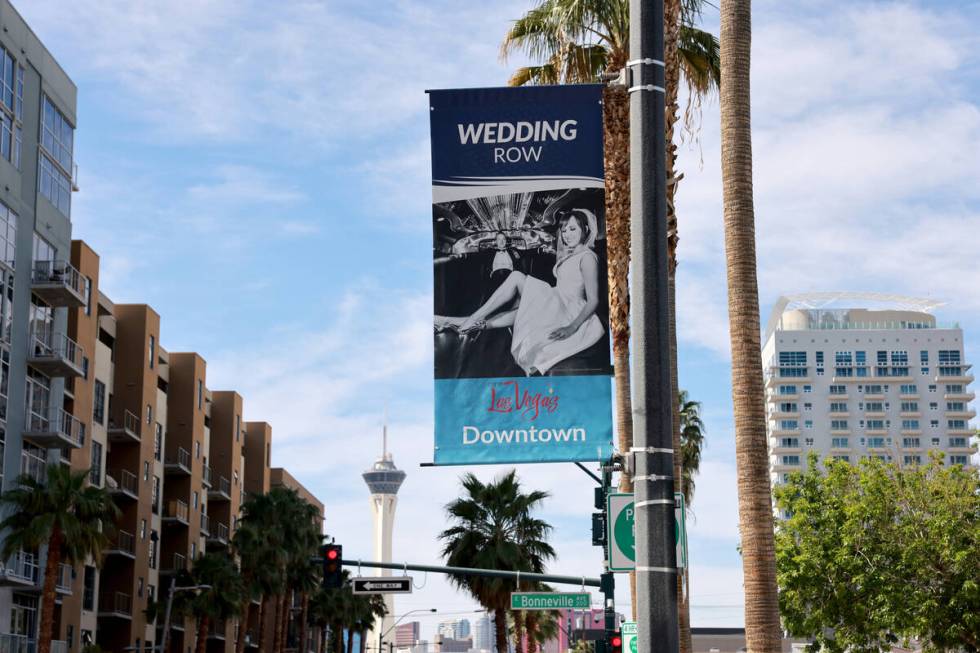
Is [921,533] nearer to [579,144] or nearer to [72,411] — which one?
[579,144]

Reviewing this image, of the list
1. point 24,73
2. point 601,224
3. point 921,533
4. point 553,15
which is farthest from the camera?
point 24,73

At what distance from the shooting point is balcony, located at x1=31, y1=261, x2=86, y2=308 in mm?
62000

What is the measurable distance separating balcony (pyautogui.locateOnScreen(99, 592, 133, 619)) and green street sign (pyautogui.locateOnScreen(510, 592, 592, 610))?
45.3 meters

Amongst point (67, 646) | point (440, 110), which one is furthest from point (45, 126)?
point (440, 110)

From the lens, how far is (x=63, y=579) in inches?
2638

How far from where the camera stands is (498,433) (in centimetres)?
1179

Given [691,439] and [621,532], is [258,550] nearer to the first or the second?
[691,439]

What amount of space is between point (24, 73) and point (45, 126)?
3.30 metres

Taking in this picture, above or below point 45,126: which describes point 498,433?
below

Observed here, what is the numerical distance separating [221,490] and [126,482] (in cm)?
2133

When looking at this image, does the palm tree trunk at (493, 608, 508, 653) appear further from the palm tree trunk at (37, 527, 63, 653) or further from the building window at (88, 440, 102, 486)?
the building window at (88, 440, 102, 486)

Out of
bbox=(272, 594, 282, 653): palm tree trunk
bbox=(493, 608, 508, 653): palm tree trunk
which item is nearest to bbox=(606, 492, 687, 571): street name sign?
bbox=(493, 608, 508, 653): palm tree trunk

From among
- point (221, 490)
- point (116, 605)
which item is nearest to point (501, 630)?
point (116, 605)

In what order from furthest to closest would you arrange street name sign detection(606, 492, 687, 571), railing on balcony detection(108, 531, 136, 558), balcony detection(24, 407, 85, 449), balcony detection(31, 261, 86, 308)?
railing on balcony detection(108, 531, 136, 558), balcony detection(31, 261, 86, 308), balcony detection(24, 407, 85, 449), street name sign detection(606, 492, 687, 571)
